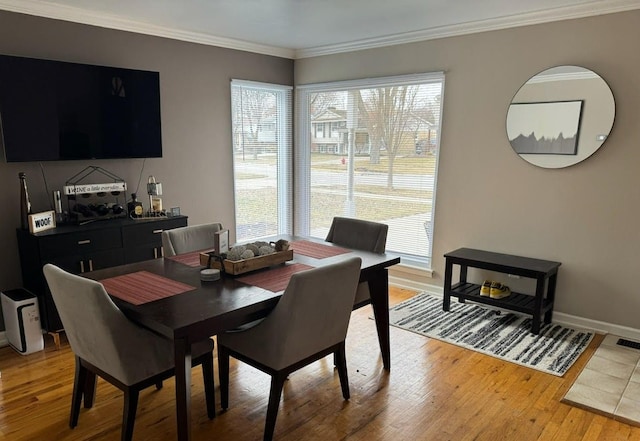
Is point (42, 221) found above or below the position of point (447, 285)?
above

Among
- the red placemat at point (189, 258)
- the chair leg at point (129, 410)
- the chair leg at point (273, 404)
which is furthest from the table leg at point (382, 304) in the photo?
the chair leg at point (129, 410)

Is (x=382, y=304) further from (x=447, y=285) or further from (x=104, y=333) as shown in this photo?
(x=104, y=333)

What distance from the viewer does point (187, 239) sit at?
3.04 m

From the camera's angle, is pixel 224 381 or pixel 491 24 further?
pixel 491 24

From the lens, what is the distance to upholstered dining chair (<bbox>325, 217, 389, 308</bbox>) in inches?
116

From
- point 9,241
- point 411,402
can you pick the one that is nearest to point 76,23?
Answer: point 9,241

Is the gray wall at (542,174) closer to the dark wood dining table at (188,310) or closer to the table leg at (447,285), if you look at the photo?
the table leg at (447,285)

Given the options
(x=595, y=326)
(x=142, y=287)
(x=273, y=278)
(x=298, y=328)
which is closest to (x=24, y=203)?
(x=142, y=287)

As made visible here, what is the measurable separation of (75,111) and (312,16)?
6.28ft

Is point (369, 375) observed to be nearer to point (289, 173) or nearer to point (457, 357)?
point (457, 357)

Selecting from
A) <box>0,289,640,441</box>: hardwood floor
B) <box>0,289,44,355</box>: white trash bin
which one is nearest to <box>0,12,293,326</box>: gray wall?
<box>0,289,44,355</box>: white trash bin

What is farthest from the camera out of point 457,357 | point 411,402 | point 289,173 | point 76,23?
point 289,173

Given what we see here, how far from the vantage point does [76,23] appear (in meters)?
3.42

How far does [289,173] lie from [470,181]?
2.12 meters
